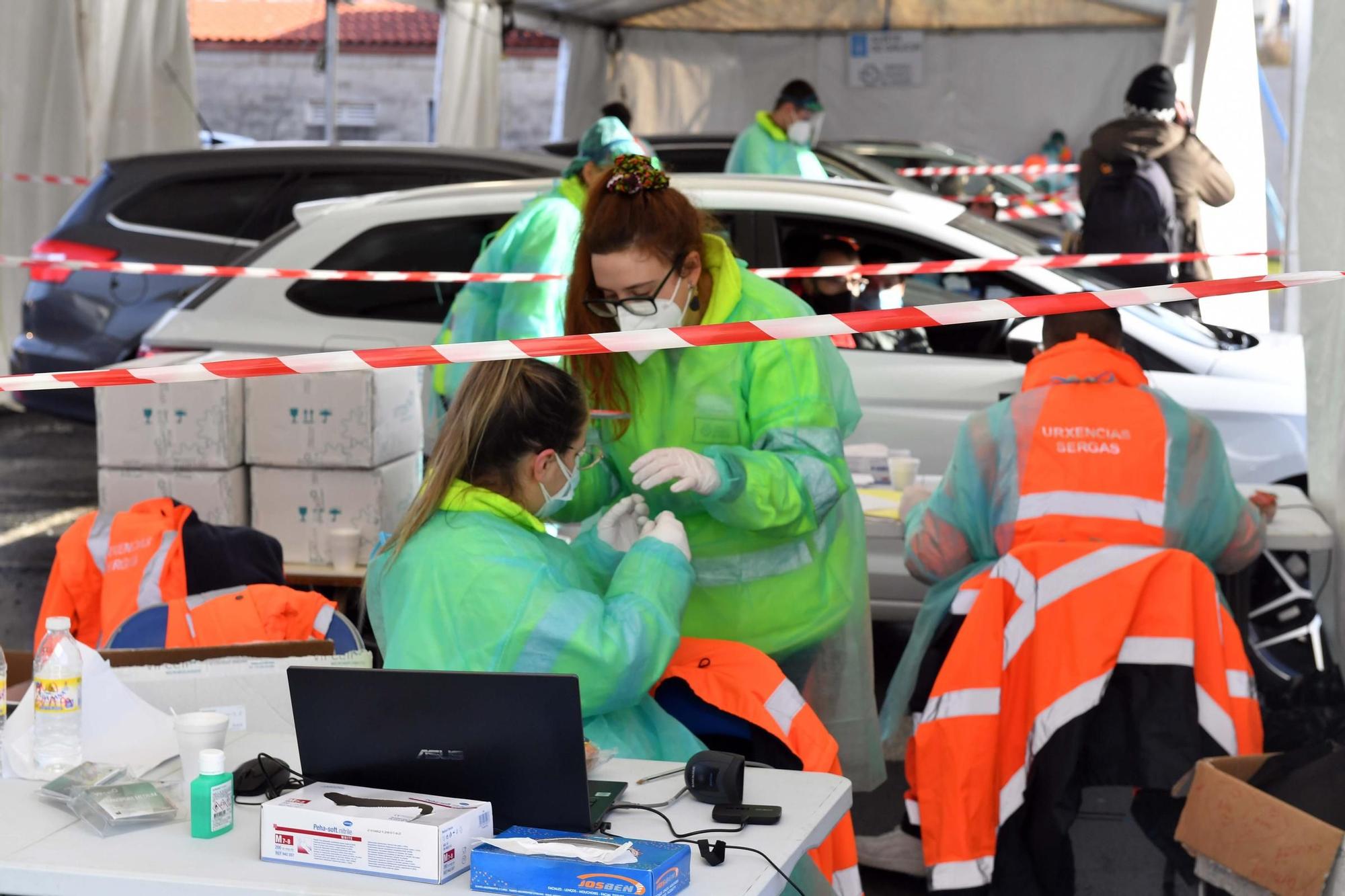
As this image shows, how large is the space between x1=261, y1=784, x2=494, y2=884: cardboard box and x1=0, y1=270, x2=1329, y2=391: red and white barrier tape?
0.89 metres

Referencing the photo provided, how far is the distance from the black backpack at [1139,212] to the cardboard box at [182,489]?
14.5 ft

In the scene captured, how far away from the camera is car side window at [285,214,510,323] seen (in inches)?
239

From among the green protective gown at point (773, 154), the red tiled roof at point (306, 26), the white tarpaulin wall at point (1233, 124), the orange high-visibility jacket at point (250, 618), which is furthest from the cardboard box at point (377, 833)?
the red tiled roof at point (306, 26)

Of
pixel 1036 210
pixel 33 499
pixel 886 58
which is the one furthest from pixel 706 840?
pixel 886 58

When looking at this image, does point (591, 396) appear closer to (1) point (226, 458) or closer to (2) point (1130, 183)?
(1) point (226, 458)

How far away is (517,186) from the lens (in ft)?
20.4

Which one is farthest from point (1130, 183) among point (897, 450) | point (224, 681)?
point (224, 681)

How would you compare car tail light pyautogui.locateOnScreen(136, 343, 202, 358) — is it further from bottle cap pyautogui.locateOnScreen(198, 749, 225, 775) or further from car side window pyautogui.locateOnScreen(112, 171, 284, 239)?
bottle cap pyautogui.locateOnScreen(198, 749, 225, 775)

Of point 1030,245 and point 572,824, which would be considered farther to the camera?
point 1030,245

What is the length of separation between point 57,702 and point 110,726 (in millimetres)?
129

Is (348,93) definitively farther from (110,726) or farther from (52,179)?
(110,726)

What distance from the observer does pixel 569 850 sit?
1.95 metres

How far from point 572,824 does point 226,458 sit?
10.1 ft

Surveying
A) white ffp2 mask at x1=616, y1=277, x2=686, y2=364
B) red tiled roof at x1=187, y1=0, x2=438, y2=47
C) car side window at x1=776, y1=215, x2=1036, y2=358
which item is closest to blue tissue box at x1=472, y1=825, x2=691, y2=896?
white ffp2 mask at x1=616, y1=277, x2=686, y2=364
